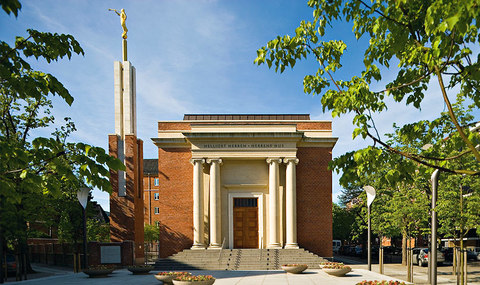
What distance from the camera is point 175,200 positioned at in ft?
101

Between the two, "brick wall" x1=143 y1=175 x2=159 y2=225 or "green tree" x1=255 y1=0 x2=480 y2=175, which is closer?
"green tree" x1=255 y1=0 x2=480 y2=175

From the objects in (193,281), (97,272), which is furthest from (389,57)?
(97,272)

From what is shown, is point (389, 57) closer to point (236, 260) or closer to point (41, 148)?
point (41, 148)

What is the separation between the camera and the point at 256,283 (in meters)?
17.4

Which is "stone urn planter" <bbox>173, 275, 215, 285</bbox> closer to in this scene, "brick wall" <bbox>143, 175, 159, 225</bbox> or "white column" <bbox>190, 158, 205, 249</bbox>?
"white column" <bbox>190, 158, 205, 249</bbox>

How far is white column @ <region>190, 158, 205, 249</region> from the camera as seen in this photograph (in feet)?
95.9

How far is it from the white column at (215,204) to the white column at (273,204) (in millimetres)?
3843

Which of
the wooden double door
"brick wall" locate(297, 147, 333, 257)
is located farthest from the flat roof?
the wooden double door

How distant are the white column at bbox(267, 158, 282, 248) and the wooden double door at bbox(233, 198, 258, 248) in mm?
1525

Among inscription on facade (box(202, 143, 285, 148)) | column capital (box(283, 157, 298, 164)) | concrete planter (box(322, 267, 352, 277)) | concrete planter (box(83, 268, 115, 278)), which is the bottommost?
concrete planter (box(83, 268, 115, 278))

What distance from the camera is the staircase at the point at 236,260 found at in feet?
84.2

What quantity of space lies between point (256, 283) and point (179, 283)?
4088mm

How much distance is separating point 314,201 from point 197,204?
9156mm

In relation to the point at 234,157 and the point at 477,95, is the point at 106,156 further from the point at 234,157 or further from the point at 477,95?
the point at 234,157
